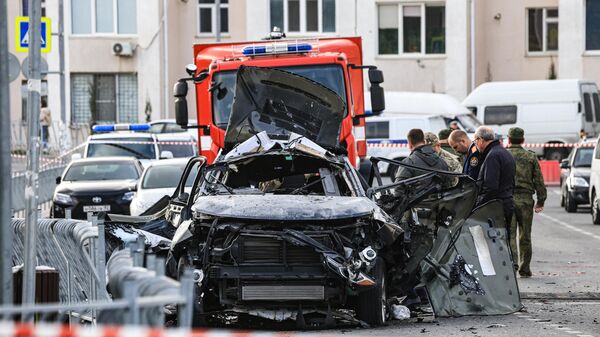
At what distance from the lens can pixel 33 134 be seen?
10875 mm

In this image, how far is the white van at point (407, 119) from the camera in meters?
41.0

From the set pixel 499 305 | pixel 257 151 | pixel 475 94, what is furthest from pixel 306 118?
pixel 475 94

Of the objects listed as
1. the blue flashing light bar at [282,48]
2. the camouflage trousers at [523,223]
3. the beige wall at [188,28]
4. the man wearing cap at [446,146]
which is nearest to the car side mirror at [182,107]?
the blue flashing light bar at [282,48]

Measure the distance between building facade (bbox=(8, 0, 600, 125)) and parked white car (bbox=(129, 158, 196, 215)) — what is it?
25445mm

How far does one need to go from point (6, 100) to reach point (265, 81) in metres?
6.19

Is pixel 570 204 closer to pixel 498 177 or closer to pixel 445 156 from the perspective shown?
pixel 445 156

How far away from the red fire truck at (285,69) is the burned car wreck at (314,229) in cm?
444

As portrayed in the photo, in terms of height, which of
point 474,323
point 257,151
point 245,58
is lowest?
point 474,323

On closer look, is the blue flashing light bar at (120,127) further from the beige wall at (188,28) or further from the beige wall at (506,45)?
the beige wall at (506,45)

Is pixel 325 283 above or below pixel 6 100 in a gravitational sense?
below

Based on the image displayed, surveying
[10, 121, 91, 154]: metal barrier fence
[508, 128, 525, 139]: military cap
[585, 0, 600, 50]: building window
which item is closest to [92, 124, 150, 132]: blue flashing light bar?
[10, 121, 91, 154]: metal barrier fence

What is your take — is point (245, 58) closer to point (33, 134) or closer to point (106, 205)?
point (106, 205)

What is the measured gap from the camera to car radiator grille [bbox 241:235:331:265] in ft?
37.9

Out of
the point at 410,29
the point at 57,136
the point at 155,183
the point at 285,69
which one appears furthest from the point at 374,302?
the point at 410,29
